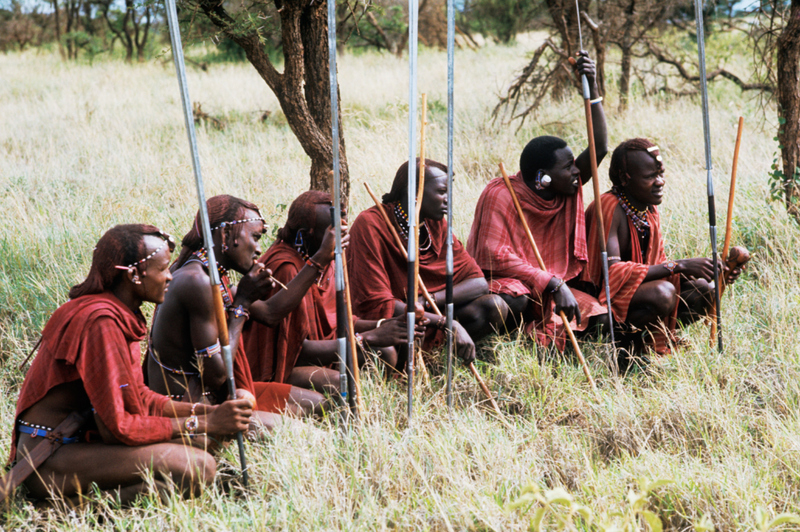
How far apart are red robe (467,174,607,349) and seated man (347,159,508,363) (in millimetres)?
150

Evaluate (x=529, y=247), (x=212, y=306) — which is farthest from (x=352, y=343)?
(x=529, y=247)

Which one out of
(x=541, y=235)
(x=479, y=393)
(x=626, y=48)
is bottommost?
(x=479, y=393)

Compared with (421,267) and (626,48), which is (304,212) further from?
(626,48)

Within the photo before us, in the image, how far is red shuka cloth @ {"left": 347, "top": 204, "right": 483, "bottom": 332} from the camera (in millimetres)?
3578

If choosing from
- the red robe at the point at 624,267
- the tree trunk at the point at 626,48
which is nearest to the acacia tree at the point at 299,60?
the red robe at the point at 624,267

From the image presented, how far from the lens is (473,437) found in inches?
108

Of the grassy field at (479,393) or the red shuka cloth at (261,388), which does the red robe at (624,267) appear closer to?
the grassy field at (479,393)

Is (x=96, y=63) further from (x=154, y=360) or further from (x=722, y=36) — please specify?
(x=154, y=360)

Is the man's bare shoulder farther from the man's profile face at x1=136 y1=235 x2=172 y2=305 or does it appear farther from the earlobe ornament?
the earlobe ornament

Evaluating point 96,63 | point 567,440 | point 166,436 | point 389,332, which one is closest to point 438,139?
point 389,332

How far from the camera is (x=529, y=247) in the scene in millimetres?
3918

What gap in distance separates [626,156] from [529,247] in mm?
683

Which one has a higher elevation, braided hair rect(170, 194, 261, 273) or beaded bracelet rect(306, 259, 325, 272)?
braided hair rect(170, 194, 261, 273)

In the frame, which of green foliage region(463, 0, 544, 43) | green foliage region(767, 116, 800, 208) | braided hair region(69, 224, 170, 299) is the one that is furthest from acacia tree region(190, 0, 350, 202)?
green foliage region(463, 0, 544, 43)
